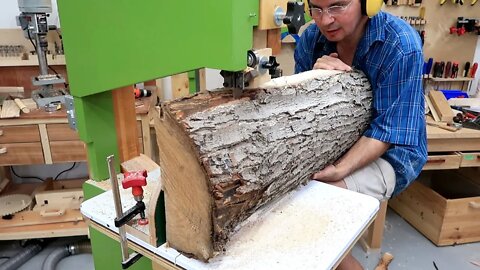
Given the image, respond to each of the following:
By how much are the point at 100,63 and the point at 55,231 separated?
4.97ft

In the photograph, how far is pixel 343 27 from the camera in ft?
4.02

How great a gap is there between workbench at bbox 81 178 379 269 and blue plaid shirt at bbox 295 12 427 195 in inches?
15.6

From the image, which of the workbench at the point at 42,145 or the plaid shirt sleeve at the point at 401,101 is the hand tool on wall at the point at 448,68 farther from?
the workbench at the point at 42,145

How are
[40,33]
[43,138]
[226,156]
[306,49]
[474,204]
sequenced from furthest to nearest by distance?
[474,204] → [43,138] → [40,33] → [306,49] → [226,156]

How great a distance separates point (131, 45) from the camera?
768mm

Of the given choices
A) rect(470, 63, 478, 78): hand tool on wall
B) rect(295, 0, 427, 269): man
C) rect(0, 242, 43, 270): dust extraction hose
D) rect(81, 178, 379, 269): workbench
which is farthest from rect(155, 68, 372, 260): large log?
rect(470, 63, 478, 78): hand tool on wall

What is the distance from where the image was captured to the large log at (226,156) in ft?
A: 2.25

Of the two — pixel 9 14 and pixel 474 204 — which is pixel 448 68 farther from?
pixel 9 14

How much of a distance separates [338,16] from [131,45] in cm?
72

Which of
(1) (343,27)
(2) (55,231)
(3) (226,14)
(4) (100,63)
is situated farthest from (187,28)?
(2) (55,231)

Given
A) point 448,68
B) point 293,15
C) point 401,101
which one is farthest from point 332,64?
point 448,68

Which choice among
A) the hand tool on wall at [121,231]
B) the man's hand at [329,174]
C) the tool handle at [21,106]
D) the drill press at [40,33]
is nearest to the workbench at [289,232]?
the hand tool on wall at [121,231]

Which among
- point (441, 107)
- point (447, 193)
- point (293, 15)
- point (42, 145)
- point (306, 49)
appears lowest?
point (447, 193)

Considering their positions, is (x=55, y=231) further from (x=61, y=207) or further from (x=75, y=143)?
(x=75, y=143)
